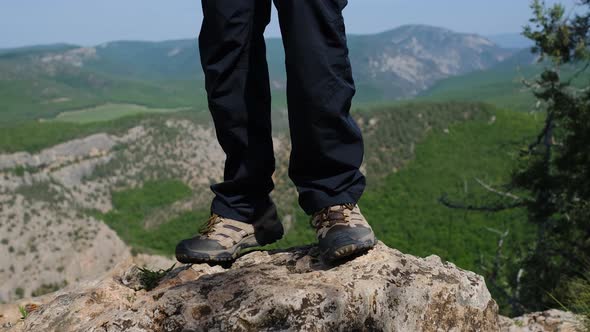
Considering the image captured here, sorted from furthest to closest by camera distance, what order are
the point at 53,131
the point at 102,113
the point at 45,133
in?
1. the point at 102,113
2. the point at 53,131
3. the point at 45,133

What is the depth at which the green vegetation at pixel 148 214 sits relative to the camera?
58.9m

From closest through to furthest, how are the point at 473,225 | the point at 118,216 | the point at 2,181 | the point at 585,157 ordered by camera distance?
the point at 585,157, the point at 473,225, the point at 2,181, the point at 118,216

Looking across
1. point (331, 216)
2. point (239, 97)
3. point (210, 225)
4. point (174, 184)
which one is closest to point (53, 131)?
point (174, 184)

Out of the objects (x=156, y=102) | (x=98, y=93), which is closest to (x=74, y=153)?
(x=156, y=102)

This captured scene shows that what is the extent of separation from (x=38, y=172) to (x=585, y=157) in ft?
237

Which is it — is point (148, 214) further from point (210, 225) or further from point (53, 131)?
point (210, 225)

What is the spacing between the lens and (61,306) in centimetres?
234

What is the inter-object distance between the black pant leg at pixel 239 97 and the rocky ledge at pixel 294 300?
0.36 meters

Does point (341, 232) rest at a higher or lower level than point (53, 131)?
higher

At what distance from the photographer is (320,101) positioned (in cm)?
217

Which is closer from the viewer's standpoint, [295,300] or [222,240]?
[295,300]

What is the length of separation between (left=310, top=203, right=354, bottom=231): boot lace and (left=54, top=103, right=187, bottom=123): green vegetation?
11039 cm

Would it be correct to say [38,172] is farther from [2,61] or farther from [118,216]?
[2,61]

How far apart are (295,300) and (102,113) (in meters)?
129
